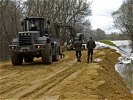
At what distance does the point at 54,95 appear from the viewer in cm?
1207

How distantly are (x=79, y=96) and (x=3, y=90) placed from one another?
118 inches

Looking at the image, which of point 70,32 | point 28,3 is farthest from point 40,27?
point 28,3

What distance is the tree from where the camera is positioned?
9250cm

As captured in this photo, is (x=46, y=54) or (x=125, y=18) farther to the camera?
(x=125, y=18)

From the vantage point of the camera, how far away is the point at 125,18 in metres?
97.9

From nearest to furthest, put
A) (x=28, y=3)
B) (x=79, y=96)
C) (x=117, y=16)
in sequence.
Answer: (x=79, y=96) < (x=28, y=3) < (x=117, y=16)

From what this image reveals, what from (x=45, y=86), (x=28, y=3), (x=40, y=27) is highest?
(x=28, y=3)

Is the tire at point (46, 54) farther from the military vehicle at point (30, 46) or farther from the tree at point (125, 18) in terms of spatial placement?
the tree at point (125, 18)

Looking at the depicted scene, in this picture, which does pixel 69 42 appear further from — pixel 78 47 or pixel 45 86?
pixel 45 86

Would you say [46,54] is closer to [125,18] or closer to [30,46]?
[30,46]

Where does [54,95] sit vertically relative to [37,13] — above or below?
below

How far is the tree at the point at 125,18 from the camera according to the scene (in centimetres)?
9250

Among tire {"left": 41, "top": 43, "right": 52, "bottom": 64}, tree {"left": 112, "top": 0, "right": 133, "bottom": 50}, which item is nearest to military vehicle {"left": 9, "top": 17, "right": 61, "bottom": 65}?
tire {"left": 41, "top": 43, "right": 52, "bottom": 64}

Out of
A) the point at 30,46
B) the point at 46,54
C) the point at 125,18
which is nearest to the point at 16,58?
the point at 30,46
